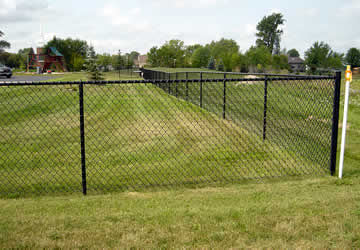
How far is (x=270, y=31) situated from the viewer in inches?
2921

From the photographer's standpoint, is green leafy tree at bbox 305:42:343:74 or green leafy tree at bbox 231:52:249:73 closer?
green leafy tree at bbox 305:42:343:74

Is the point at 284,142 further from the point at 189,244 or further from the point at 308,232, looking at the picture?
the point at 189,244

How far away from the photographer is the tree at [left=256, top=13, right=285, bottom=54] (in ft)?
241

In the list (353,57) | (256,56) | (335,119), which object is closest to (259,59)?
(256,56)

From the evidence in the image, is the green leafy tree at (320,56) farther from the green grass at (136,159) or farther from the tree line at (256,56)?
the green grass at (136,159)

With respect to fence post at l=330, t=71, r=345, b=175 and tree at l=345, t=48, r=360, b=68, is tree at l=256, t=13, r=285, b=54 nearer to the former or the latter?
A: tree at l=345, t=48, r=360, b=68

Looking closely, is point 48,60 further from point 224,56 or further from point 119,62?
point 224,56

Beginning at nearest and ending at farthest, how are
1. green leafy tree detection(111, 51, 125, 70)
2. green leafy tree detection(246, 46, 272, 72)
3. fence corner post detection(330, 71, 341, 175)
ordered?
fence corner post detection(330, 71, 341, 175), green leafy tree detection(111, 51, 125, 70), green leafy tree detection(246, 46, 272, 72)

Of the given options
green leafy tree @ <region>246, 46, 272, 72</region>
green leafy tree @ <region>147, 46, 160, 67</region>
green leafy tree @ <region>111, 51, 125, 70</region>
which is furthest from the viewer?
green leafy tree @ <region>147, 46, 160, 67</region>

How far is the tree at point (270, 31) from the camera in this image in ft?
241

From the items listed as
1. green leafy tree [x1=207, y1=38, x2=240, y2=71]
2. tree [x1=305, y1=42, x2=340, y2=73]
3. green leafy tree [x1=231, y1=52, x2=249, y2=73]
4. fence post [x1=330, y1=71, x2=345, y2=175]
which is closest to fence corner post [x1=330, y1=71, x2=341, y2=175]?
fence post [x1=330, y1=71, x2=345, y2=175]

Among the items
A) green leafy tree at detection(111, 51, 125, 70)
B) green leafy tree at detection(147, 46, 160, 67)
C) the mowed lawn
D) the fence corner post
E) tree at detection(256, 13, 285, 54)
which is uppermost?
tree at detection(256, 13, 285, 54)

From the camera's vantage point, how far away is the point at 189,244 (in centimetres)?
273

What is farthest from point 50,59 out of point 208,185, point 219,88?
point 208,185
